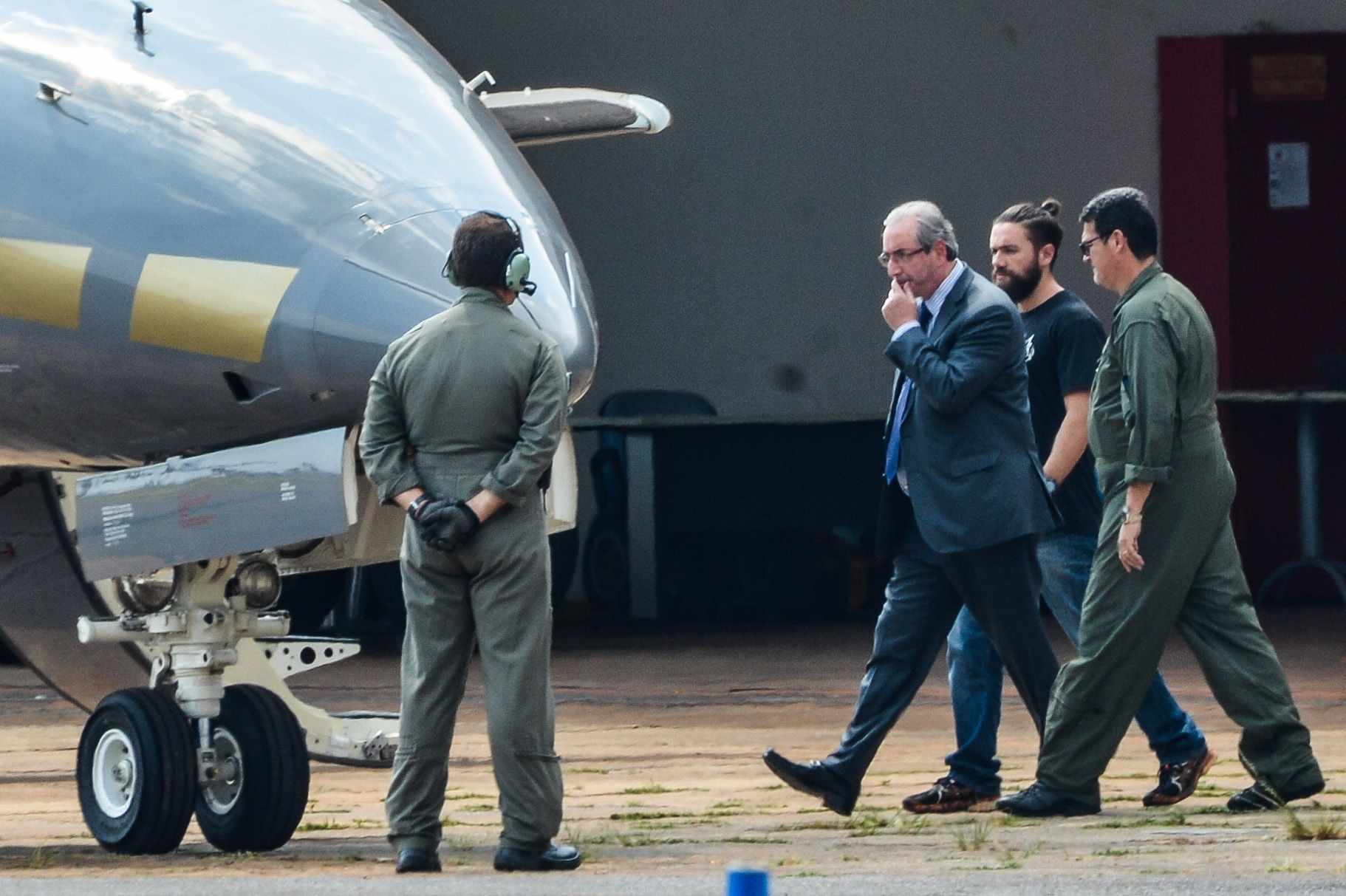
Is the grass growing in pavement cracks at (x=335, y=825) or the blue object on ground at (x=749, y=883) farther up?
the blue object on ground at (x=749, y=883)

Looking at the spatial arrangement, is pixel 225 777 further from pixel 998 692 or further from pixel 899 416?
pixel 998 692

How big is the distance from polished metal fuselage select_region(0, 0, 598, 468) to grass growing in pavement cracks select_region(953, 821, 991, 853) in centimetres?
142

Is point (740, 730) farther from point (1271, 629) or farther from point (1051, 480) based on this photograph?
point (1271, 629)

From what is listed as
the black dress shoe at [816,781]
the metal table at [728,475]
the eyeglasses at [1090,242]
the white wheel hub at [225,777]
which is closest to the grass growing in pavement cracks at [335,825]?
the white wheel hub at [225,777]

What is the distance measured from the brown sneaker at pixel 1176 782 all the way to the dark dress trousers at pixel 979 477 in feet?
1.30

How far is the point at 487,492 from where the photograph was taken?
6.18 metres

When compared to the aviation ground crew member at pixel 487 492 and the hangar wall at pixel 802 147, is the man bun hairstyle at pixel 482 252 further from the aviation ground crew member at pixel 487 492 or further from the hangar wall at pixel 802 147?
the hangar wall at pixel 802 147

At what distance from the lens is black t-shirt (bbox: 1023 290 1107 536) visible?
7.82 metres

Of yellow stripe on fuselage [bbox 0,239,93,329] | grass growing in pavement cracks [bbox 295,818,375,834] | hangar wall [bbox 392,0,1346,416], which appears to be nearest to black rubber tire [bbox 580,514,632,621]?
hangar wall [bbox 392,0,1346,416]

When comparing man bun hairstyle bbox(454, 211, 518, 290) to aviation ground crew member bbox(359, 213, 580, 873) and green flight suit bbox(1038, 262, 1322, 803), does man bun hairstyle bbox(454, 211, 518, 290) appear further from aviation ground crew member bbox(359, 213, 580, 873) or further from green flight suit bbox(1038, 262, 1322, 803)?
green flight suit bbox(1038, 262, 1322, 803)

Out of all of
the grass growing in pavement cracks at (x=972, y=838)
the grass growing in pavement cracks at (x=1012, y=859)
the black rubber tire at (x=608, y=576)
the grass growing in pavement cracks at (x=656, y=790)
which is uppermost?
the grass growing in pavement cracks at (x=1012, y=859)

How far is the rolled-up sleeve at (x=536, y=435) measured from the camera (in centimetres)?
616

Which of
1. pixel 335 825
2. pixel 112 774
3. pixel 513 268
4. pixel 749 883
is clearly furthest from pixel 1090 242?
pixel 749 883

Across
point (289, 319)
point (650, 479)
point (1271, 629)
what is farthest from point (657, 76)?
point (289, 319)
